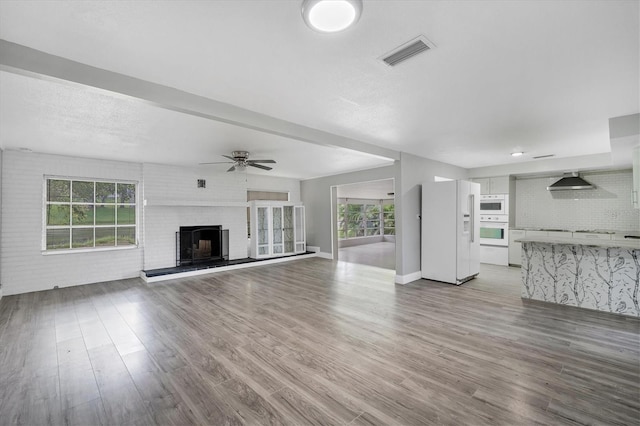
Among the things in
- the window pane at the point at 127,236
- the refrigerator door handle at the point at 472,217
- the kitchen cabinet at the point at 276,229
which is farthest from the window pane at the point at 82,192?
the refrigerator door handle at the point at 472,217

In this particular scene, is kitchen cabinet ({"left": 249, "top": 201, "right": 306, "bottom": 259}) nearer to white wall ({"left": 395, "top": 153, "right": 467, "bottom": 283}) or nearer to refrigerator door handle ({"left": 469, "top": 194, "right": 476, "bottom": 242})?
white wall ({"left": 395, "top": 153, "right": 467, "bottom": 283})

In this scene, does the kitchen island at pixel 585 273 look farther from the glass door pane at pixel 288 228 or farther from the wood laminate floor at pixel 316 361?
the glass door pane at pixel 288 228

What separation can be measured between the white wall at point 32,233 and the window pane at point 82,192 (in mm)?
179

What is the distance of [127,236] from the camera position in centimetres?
605

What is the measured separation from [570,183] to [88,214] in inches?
399

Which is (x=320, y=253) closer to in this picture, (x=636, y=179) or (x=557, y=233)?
(x=557, y=233)

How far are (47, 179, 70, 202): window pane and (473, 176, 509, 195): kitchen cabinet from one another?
9.24 meters

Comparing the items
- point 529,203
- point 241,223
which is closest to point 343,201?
point 241,223

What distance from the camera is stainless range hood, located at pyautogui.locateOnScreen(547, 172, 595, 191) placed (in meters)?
5.86

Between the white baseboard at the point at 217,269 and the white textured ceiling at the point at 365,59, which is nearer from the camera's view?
the white textured ceiling at the point at 365,59

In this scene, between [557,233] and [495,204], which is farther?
[495,204]

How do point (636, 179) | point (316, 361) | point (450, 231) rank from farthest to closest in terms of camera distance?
point (450, 231) → point (636, 179) → point (316, 361)

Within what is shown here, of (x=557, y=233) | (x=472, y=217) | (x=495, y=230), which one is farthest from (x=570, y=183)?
(x=472, y=217)

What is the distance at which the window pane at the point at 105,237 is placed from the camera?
5.69m
